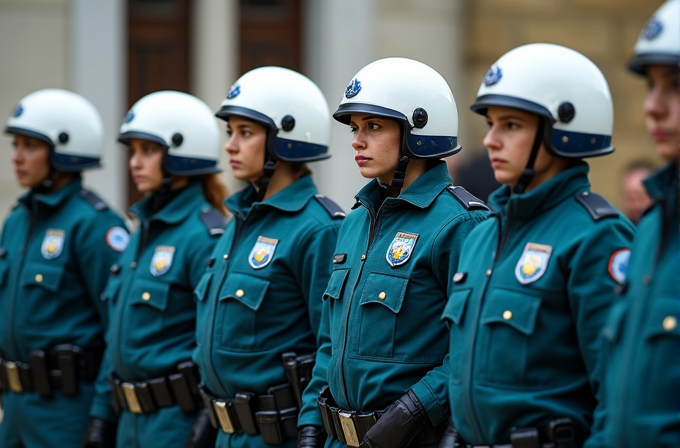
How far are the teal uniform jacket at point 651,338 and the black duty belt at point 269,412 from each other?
5.95ft

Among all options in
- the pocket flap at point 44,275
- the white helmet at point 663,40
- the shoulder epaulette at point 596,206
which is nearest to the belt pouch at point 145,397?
the pocket flap at point 44,275

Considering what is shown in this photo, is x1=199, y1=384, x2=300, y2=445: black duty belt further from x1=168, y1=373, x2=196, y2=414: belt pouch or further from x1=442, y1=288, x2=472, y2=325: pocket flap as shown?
x1=442, y1=288, x2=472, y2=325: pocket flap

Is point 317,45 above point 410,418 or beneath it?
above

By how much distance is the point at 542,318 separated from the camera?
3322mm

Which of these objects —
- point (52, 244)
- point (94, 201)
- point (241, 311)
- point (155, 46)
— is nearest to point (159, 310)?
point (241, 311)

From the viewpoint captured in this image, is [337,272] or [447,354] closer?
[447,354]

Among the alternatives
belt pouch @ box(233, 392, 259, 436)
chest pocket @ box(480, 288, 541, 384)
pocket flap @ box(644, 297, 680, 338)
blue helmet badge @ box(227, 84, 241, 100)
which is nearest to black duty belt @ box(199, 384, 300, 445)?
belt pouch @ box(233, 392, 259, 436)

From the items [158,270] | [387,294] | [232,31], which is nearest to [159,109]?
[158,270]

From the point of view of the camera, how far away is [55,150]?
6117mm

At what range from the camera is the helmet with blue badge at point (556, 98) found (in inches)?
136

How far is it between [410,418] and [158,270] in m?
1.89

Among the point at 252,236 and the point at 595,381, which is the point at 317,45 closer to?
the point at 252,236

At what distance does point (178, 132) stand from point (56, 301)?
1.06 meters

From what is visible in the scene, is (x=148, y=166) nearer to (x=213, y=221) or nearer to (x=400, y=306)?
(x=213, y=221)
